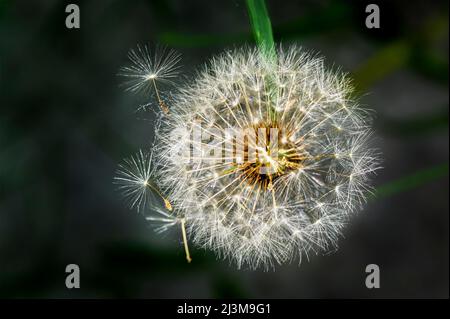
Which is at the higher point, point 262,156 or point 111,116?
point 111,116

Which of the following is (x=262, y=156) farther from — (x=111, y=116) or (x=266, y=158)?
(x=111, y=116)
